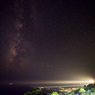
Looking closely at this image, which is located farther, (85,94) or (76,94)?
(76,94)

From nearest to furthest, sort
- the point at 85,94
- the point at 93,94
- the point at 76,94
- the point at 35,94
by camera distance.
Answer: the point at 35,94
the point at 93,94
the point at 85,94
the point at 76,94

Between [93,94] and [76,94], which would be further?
[76,94]

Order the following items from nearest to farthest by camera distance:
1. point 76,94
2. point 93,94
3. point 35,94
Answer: point 35,94 → point 93,94 → point 76,94

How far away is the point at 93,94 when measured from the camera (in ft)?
77.8

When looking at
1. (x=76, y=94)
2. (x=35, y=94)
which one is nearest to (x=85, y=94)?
(x=76, y=94)

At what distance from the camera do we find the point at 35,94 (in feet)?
67.4

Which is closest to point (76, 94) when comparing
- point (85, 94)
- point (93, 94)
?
point (85, 94)

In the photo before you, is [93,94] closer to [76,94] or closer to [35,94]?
[76,94]

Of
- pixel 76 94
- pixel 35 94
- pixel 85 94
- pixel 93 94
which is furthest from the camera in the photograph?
pixel 76 94

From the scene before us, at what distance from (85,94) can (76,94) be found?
494cm

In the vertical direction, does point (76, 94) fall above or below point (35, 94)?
below

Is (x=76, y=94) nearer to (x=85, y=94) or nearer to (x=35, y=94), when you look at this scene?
(x=85, y=94)

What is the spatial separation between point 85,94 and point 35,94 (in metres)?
12.8

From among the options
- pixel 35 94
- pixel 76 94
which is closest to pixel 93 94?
pixel 76 94
